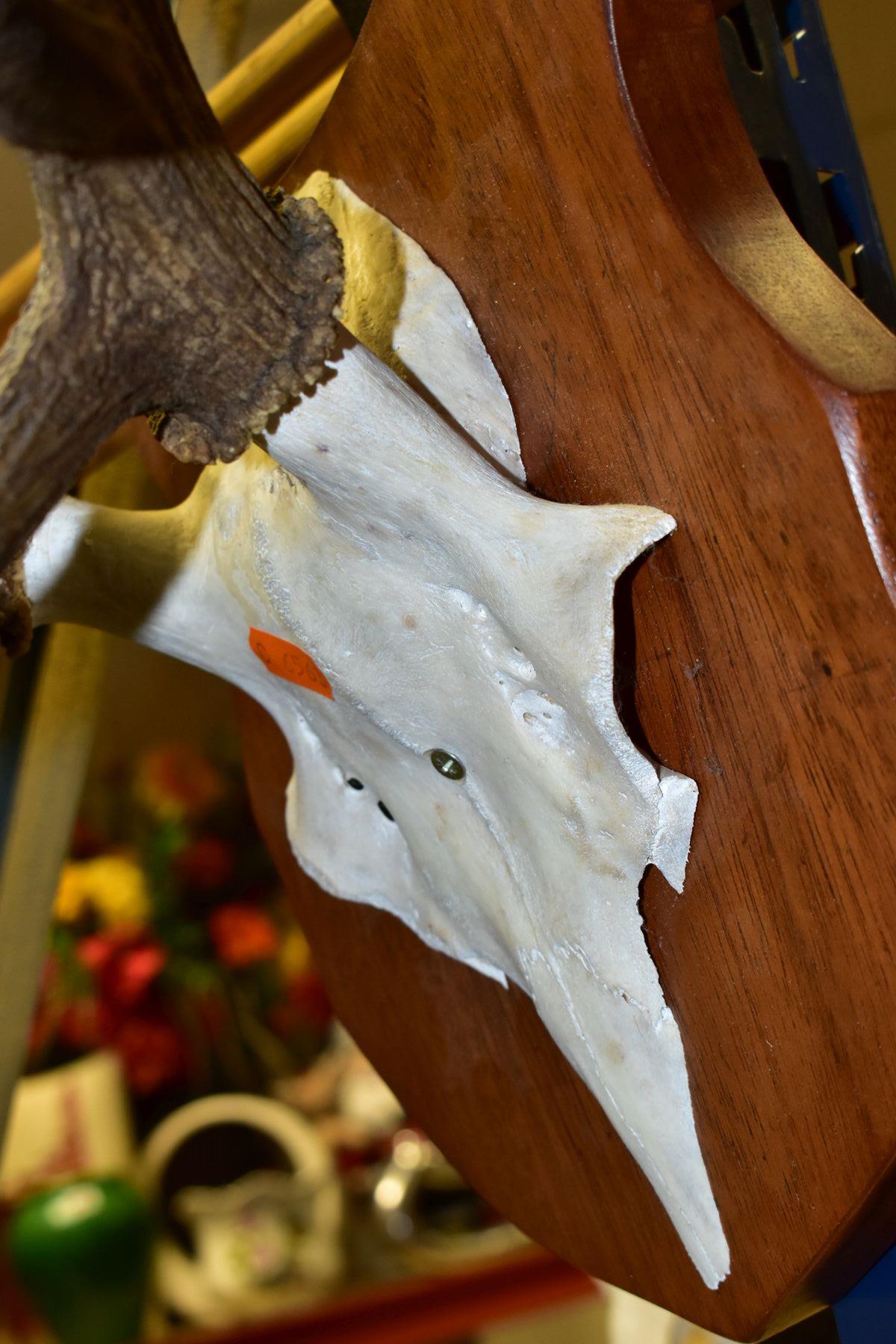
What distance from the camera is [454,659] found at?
379mm

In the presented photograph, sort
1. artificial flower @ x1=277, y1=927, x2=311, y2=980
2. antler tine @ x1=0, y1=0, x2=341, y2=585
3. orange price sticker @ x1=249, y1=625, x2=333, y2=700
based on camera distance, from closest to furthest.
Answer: antler tine @ x1=0, y1=0, x2=341, y2=585 → orange price sticker @ x1=249, y1=625, x2=333, y2=700 → artificial flower @ x1=277, y1=927, x2=311, y2=980

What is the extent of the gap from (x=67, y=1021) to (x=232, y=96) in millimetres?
773

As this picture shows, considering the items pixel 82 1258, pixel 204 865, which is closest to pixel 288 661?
pixel 82 1258

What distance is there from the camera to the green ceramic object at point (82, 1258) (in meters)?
0.86

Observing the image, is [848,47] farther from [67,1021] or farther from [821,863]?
[67,1021]

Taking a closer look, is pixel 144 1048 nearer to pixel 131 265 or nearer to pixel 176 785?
pixel 176 785

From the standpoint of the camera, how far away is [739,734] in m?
0.32

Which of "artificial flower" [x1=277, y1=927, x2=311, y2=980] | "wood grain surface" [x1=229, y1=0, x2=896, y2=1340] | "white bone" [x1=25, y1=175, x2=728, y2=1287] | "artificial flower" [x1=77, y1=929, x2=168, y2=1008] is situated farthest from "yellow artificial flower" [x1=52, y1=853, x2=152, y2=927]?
"wood grain surface" [x1=229, y1=0, x2=896, y2=1340]

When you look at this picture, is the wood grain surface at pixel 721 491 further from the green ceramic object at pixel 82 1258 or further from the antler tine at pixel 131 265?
the green ceramic object at pixel 82 1258

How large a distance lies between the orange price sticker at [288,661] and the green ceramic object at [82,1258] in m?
0.60

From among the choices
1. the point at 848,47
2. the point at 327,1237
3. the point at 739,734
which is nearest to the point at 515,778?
the point at 739,734

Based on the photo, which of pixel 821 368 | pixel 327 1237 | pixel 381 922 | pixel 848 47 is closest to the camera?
pixel 821 368

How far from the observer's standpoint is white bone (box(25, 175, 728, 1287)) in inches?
13.4

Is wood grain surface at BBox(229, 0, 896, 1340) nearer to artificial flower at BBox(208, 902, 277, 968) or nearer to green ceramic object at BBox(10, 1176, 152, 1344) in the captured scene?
green ceramic object at BBox(10, 1176, 152, 1344)
